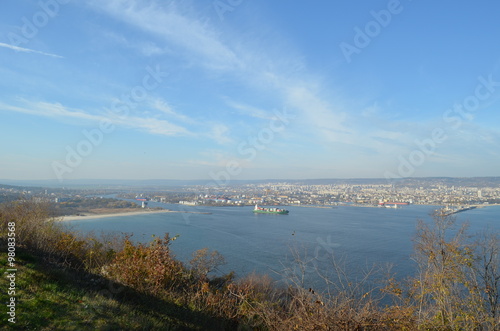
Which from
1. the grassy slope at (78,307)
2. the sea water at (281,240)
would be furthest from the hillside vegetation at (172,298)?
the sea water at (281,240)

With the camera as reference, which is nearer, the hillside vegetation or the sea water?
the hillside vegetation

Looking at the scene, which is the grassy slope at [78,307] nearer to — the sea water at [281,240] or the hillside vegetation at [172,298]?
the hillside vegetation at [172,298]

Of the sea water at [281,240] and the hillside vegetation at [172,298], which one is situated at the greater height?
the hillside vegetation at [172,298]

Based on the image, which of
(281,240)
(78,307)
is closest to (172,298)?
(78,307)

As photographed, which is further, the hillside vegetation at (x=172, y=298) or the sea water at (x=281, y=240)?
the sea water at (x=281, y=240)

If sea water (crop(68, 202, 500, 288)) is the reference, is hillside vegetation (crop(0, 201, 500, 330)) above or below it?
above

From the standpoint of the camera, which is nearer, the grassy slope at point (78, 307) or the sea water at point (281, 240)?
the grassy slope at point (78, 307)

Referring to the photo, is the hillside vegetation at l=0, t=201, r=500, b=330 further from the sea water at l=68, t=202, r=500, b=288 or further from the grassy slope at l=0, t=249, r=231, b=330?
the sea water at l=68, t=202, r=500, b=288

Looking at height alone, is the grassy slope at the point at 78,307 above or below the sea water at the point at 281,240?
above

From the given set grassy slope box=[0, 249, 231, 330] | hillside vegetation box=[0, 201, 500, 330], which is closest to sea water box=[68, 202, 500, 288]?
hillside vegetation box=[0, 201, 500, 330]
